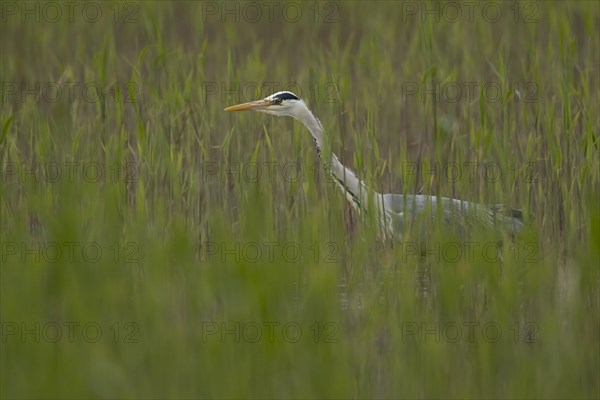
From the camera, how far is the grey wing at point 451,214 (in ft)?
14.4

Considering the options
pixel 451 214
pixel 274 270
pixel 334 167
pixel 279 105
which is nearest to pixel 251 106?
pixel 279 105

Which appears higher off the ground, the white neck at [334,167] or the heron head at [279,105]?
the heron head at [279,105]

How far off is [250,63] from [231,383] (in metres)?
3.77

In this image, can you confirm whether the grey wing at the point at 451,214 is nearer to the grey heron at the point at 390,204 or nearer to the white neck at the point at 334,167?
the grey heron at the point at 390,204

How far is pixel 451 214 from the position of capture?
510cm

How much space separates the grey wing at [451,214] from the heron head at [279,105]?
661 millimetres

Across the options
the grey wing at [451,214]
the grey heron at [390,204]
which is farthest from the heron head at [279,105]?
the grey wing at [451,214]

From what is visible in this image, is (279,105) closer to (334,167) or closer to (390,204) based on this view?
(334,167)

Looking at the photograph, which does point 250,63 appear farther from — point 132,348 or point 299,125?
point 132,348

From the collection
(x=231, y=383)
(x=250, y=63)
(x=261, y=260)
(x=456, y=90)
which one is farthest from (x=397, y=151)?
(x=231, y=383)

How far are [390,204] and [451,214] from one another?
0.42 m

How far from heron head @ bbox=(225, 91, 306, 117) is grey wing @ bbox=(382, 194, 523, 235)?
0.66 metres

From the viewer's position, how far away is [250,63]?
6.55 m

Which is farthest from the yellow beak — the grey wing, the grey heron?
the grey wing
